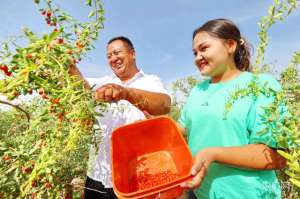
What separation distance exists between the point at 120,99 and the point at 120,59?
3.74 feet

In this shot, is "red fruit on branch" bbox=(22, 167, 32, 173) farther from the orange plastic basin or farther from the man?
the orange plastic basin

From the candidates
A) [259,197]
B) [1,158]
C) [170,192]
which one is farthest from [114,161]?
[259,197]

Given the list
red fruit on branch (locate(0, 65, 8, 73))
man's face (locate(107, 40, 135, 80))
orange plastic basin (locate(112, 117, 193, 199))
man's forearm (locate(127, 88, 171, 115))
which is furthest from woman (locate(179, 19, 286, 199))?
man's face (locate(107, 40, 135, 80))

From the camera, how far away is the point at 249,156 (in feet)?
4.74

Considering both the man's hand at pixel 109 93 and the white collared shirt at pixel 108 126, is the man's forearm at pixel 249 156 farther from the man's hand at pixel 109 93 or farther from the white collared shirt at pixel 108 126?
the white collared shirt at pixel 108 126

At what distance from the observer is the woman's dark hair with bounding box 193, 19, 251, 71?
1761 mm

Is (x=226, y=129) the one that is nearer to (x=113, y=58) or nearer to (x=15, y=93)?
(x=15, y=93)

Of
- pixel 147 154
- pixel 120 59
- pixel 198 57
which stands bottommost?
pixel 147 154

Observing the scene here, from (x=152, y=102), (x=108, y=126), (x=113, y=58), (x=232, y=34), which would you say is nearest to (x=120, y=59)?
(x=113, y=58)

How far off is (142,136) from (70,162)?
418 mm

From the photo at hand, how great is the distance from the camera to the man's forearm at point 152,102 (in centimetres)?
186

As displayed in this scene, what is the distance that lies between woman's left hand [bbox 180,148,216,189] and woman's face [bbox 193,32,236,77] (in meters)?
0.43

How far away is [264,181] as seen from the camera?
5.05 ft

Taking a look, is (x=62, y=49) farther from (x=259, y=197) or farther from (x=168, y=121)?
(x=259, y=197)
